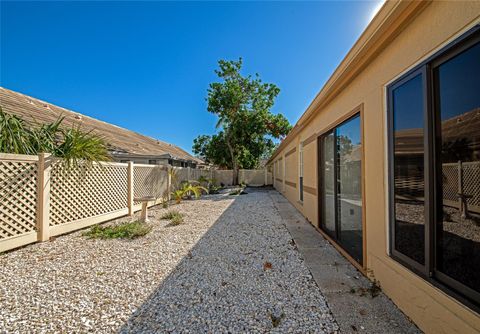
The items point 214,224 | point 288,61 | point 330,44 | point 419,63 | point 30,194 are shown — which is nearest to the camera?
point 419,63

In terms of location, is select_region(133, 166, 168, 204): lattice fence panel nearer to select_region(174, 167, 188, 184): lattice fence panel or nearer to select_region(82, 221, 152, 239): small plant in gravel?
select_region(174, 167, 188, 184): lattice fence panel

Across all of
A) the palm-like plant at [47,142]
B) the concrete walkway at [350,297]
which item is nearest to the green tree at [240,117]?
the palm-like plant at [47,142]

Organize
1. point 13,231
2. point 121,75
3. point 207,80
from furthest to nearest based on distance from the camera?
point 207,80, point 121,75, point 13,231

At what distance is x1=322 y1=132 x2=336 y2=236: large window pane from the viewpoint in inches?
161

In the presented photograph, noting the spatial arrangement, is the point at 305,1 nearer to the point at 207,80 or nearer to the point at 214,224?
the point at 214,224

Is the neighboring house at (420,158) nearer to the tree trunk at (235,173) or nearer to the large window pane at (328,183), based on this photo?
the large window pane at (328,183)

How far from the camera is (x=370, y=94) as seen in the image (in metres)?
2.73

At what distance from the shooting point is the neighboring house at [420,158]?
4.92ft

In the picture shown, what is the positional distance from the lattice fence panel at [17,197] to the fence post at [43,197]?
6 cm

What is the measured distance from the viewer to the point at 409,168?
2.04 m

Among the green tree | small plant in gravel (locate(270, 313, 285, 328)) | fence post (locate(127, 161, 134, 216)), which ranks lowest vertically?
small plant in gravel (locate(270, 313, 285, 328))

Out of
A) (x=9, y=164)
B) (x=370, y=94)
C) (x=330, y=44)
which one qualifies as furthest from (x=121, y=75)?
(x=370, y=94)

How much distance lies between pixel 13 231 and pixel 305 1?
9.01 meters

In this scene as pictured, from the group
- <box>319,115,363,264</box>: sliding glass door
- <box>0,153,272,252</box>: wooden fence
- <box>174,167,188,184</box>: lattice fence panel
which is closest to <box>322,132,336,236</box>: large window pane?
<box>319,115,363,264</box>: sliding glass door
